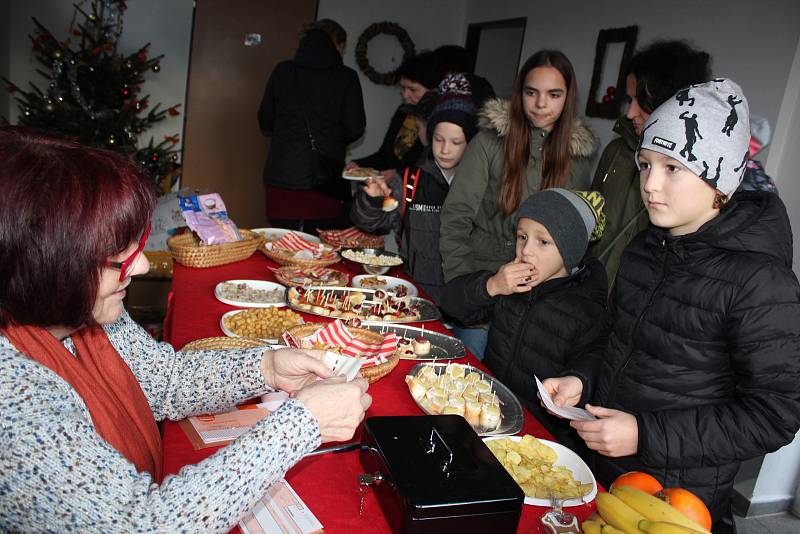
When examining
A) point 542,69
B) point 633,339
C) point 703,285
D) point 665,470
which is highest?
point 542,69

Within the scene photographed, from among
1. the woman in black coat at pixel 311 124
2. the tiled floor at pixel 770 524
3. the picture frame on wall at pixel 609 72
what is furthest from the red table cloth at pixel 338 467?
the picture frame on wall at pixel 609 72

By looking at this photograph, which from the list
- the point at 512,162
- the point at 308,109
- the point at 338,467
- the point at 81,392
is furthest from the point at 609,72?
the point at 81,392

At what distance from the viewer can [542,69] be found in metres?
2.72

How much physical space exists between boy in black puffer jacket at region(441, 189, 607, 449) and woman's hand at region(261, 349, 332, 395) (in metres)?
0.87

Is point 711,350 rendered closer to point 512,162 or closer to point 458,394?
point 458,394

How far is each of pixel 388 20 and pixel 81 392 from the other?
239 inches

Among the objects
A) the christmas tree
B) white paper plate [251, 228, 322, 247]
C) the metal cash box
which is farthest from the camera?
the christmas tree

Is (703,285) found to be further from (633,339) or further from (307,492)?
(307,492)

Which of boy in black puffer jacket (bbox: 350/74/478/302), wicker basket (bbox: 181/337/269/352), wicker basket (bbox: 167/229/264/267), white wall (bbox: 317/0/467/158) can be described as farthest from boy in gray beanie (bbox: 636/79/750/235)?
white wall (bbox: 317/0/467/158)

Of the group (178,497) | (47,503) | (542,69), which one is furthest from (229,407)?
(542,69)

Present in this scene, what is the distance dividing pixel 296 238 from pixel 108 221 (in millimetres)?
2257

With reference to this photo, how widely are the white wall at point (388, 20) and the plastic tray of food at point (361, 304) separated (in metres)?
4.35

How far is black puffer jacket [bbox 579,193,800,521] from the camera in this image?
57.8 inches

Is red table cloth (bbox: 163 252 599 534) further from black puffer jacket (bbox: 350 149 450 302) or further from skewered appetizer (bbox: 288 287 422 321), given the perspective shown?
black puffer jacket (bbox: 350 149 450 302)
